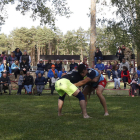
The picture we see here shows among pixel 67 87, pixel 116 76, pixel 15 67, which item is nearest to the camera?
pixel 67 87

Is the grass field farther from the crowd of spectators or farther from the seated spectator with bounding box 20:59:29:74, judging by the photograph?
the seated spectator with bounding box 20:59:29:74

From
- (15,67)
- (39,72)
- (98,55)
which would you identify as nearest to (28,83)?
(39,72)

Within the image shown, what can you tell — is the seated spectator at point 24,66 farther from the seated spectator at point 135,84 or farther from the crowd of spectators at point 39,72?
the seated spectator at point 135,84

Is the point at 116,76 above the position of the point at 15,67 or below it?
below

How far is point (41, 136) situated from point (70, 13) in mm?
19819

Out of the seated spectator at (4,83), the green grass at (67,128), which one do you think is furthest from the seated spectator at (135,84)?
the green grass at (67,128)

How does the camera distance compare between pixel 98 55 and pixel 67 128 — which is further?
pixel 98 55

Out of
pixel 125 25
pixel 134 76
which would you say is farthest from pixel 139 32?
pixel 134 76

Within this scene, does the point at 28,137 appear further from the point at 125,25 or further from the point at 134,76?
the point at 125,25

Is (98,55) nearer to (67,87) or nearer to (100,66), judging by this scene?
(100,66)

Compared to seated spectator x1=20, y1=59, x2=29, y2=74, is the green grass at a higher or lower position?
lower

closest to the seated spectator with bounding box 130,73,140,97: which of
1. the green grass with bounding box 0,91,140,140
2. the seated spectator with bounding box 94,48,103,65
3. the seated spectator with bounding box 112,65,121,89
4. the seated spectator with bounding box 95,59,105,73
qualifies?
the seated spectator with bounding box 112,65,121,89

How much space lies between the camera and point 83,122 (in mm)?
7180

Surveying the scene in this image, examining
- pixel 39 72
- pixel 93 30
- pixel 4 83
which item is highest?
pixel 93 30
